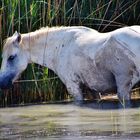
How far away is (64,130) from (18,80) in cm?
362

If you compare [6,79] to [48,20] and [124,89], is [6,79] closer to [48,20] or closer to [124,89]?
[48,20]

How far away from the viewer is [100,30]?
1224cm

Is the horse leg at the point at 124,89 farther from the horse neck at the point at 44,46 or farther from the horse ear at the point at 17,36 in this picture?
the horse ear at the point at 17,36

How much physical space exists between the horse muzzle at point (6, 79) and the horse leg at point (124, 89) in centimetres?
196

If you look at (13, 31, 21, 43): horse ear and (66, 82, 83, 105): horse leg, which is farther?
(13, 31, 21, 43): horse ear

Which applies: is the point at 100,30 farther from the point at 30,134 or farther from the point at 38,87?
the point at 30,134

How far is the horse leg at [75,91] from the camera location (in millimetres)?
11031

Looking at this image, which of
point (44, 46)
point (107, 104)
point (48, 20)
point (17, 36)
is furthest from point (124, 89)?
point (48, 20)

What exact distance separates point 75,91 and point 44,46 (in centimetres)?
98

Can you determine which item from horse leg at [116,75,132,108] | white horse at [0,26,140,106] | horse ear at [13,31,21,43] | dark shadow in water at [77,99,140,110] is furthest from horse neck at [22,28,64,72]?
horse leg at [116,75,132,108]

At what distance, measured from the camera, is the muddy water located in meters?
7.63

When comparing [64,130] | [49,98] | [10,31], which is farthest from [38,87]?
[64,130]

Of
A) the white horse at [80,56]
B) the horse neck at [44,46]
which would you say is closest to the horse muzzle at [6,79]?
the white horse at [80,56]

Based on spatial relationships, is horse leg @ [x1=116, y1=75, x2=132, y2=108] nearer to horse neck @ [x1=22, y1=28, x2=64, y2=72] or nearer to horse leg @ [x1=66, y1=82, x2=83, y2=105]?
horse leg @ [x1=66, y1=82, x2=83, y2=105]
